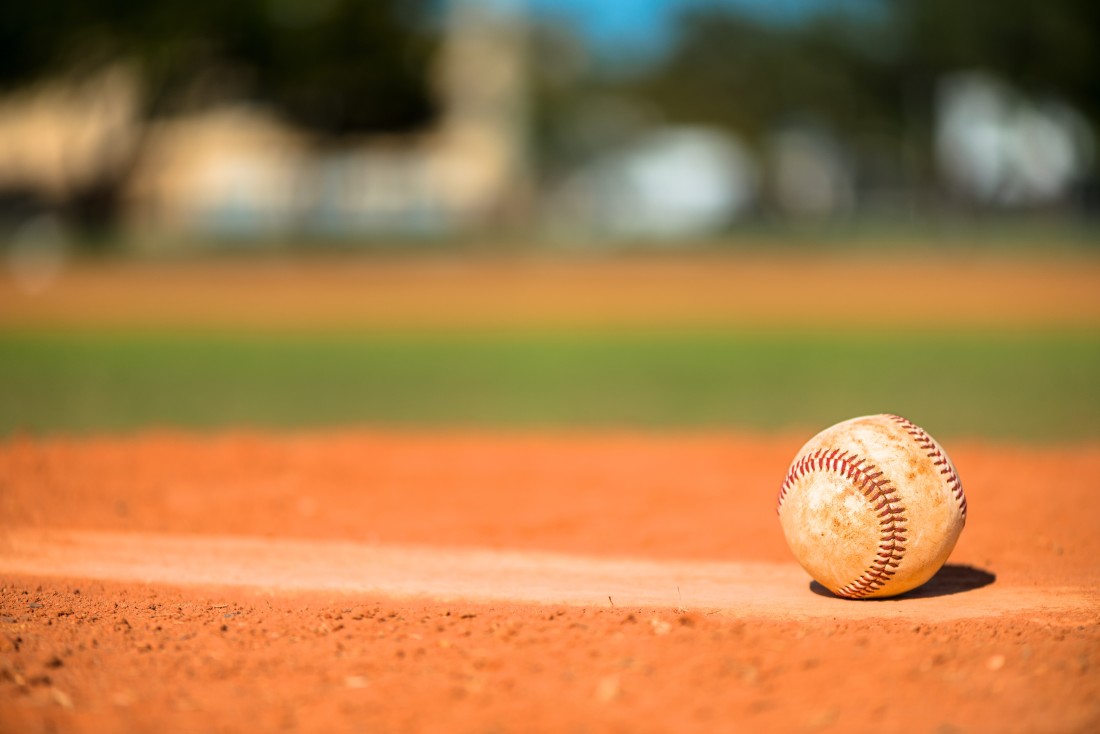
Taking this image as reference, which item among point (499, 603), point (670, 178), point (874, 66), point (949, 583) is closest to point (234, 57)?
point (874, 66)

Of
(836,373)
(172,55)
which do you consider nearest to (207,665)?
(836,373)

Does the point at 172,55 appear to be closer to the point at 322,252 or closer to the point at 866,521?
the point at 322,252

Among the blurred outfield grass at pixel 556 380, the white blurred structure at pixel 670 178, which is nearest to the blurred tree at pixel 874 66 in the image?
the white blurred structure at pixel 670 178

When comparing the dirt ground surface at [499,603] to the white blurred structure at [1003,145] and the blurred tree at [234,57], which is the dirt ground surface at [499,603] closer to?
the blurred tree at [234,57]

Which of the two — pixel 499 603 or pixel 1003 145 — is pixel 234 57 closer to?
pixel 1003 145

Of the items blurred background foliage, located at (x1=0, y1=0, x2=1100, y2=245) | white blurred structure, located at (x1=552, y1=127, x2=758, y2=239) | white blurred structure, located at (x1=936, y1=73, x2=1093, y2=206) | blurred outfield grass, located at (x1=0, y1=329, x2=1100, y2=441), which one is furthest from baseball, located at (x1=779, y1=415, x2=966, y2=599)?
white blurred structure, located at (x1=552, y1=127, x2=758, y2=239)
